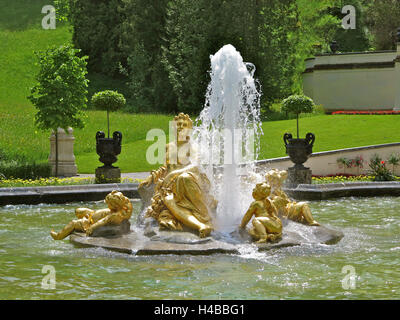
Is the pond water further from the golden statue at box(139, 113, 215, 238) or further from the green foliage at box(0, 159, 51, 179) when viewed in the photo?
the green foliage at box(0, 159, 51, 179)

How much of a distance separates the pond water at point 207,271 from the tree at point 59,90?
994 centimetres

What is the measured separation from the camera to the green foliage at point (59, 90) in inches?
849

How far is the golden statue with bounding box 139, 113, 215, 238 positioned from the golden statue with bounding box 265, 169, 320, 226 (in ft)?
3.80

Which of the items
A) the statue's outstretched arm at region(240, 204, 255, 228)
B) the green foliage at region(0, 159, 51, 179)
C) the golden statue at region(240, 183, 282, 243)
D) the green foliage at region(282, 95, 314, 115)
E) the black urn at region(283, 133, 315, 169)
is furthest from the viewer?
the green foliage at region(282, 95, 314, 115)

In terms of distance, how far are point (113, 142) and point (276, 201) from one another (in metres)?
8.73

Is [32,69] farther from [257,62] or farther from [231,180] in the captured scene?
[231,180]

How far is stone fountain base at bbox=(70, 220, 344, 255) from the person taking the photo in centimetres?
995

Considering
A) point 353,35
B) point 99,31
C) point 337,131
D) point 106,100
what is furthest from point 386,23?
point 106,100

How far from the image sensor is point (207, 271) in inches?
358

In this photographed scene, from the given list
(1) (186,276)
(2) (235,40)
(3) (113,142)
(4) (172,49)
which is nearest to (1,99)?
(4) (172,49)

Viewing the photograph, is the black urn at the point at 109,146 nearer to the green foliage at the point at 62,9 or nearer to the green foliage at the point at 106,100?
the green foliage at the point at 106,100

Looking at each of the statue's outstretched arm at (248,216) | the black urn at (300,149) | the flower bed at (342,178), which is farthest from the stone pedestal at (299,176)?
the statue's outstretched arm at (248,216)

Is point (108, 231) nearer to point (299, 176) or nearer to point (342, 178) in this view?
point (299, 176)

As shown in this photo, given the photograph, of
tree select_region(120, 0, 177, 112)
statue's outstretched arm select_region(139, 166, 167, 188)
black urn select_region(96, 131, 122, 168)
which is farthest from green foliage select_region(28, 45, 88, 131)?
tree select_region(120, 0, 177, 112)
